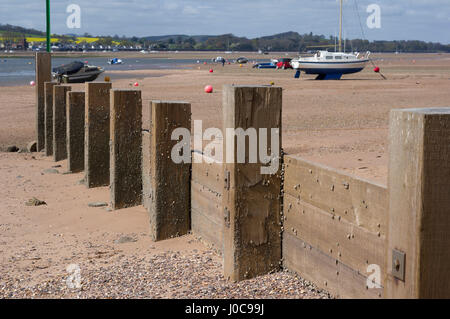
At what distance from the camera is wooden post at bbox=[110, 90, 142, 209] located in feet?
25.1

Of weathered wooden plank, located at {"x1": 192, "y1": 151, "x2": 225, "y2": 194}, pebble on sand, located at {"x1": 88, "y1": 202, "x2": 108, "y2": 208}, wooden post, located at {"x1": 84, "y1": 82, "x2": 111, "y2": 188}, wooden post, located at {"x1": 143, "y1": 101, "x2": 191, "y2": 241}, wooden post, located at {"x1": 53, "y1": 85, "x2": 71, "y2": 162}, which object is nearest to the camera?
weathered wooden plank, located at {"x1": 192, "y1": 151, "x2": 225, "y2": 194}

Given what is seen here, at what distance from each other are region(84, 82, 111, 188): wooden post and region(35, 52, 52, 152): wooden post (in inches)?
188

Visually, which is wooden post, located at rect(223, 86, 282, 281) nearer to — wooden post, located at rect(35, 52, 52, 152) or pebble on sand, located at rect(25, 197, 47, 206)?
Result: pebble on sand, located at rect(25, 197, 47, 206)

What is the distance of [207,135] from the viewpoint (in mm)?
12914

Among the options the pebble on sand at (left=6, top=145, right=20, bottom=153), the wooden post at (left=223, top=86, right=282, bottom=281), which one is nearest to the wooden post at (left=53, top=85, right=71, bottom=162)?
the pebble on sand at (left=6, top=145, right=20, bottom=153)

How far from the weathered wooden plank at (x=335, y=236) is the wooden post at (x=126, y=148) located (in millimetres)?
3440

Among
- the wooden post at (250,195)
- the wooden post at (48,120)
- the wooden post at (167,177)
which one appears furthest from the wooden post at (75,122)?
the wooden post at (250,195)

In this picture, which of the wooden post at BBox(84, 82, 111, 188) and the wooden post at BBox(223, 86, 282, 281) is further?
the wooden post at BBox(84, 82, 111, 188)

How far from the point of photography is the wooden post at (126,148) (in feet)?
25.1

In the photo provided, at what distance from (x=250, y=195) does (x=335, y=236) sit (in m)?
0.82

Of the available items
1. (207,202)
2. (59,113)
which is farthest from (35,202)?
(207,202)

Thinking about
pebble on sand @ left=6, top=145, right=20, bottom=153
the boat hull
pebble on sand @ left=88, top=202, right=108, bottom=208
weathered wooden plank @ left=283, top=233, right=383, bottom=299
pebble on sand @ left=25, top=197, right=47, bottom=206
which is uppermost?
the boat hull

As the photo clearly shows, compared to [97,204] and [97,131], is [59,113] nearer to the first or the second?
[97,131]
